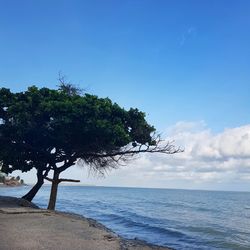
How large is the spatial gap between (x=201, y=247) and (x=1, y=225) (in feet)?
40.7

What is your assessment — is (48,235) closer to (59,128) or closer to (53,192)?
(59,128)

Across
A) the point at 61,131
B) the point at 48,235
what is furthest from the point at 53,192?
the point at 48,235

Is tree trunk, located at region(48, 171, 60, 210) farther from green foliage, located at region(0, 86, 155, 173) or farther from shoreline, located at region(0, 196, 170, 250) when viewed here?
shoreline, located at region(0, 196, 170, 250)

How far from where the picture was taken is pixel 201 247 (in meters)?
22.3

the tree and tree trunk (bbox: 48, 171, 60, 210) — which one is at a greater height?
the tree

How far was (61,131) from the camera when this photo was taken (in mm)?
24766

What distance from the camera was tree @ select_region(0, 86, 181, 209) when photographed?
24.7 meters

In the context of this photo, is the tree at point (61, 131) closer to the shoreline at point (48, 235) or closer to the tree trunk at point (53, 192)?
the tree trunk at point (53, 192)

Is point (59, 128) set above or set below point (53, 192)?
above

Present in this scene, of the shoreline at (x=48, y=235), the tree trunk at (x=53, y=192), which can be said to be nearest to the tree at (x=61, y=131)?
the tree trunk at (x=53, y=192)

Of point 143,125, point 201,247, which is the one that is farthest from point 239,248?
point 143,125


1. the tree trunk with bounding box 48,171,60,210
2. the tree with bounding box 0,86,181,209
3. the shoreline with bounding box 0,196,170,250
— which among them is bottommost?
the shoreline with bounding box 0,196,170,250

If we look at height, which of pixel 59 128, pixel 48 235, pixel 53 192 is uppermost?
pixel 59 128

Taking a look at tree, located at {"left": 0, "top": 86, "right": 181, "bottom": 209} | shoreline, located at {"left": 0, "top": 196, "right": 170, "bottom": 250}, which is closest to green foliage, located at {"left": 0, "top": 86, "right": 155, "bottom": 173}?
tree, located at {"left": 0, "top": 86, "right": 181, "bottom": 209}
